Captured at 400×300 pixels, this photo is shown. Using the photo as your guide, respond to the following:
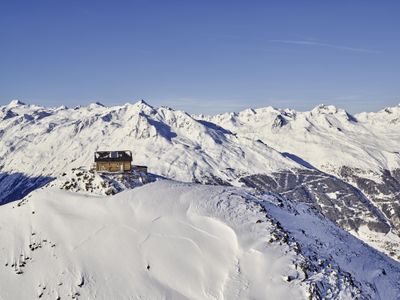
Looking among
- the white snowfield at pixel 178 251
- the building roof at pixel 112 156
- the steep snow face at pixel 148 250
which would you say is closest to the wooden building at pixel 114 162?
the building roof at pixel 112 156

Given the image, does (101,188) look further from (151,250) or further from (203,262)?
(203,262)

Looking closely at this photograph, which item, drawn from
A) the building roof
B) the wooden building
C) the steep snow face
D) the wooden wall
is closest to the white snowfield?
the steep snow face

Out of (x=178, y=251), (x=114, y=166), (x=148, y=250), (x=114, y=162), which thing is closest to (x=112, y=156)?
(x=114, y=162)

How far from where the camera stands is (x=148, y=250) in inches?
2817

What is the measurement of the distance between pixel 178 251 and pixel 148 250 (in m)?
4.65

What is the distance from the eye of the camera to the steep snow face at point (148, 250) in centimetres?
6506

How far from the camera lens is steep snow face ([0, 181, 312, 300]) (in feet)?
213

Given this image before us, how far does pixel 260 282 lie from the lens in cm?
6372

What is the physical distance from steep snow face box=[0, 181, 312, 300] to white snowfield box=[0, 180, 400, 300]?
162mm

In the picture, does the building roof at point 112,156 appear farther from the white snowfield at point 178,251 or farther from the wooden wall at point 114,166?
the white snowfield at point 178,251

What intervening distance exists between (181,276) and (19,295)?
23.7m

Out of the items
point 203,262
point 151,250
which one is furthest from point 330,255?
point 151,250

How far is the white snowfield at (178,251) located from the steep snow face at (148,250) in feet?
0.53

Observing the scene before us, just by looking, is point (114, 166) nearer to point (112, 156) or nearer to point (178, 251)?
point (112, 156)
